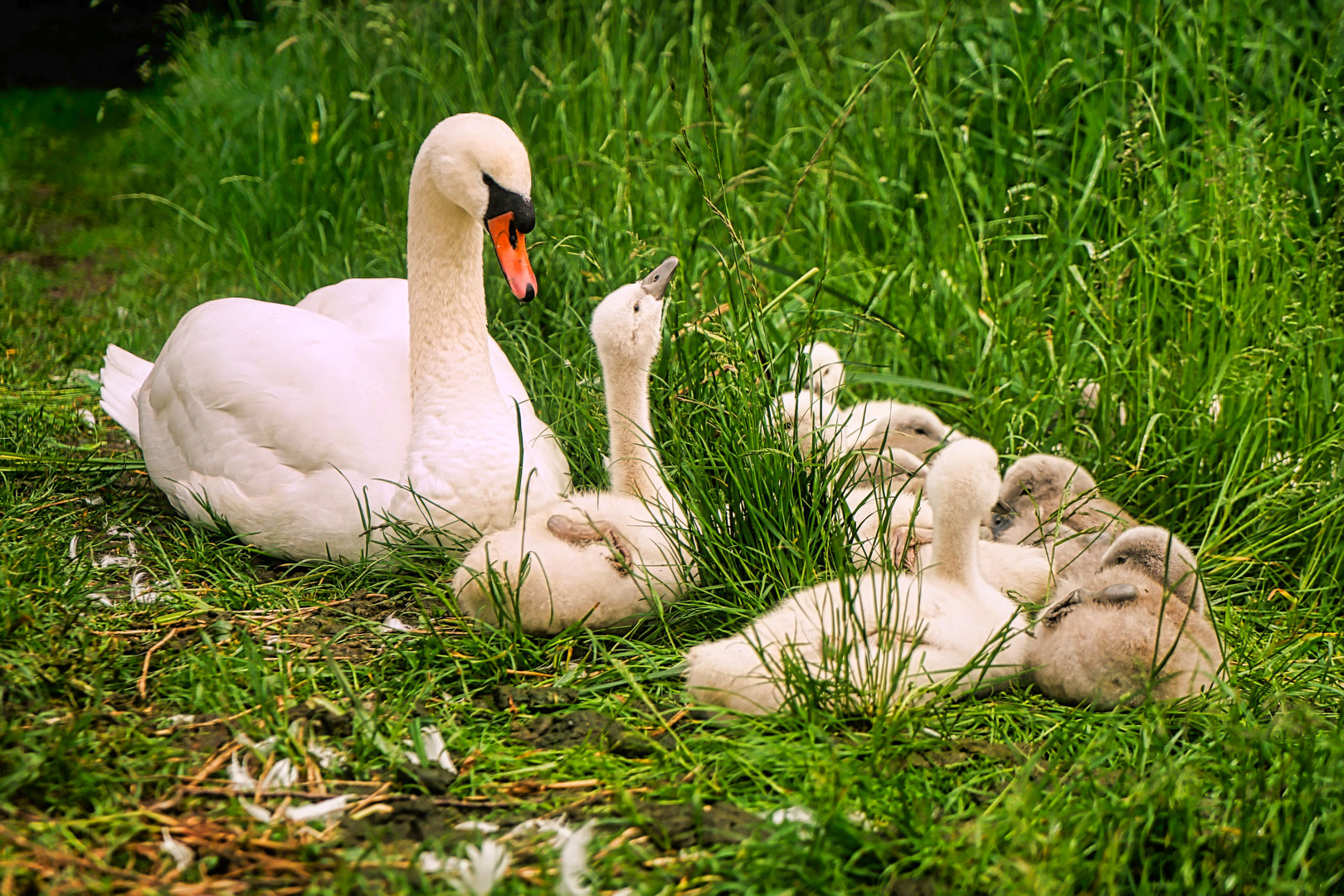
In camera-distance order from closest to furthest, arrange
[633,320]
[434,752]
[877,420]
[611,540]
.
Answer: [434,752] < [611,540] < [633,320] < [877,420]

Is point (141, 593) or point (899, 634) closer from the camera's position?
point (899, 634)

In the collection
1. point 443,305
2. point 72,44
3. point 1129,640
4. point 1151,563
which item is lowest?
point 1129,640

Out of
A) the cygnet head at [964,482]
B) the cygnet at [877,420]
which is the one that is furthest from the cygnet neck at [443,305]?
the cygnet head at [964,482]

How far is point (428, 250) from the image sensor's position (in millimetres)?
3707

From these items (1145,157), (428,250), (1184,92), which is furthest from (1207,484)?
(428,250)

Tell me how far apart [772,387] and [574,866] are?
1.86 meters

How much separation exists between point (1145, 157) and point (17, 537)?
175 inches

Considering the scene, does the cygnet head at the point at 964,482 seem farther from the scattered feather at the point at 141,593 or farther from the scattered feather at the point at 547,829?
the scattered feather at the point at 141,593

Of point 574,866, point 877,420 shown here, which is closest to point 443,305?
point 877,420

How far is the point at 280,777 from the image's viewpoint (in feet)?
8.04

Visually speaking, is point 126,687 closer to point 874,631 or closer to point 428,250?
point 428,250

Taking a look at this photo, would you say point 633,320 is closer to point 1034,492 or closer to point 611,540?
point 611,540

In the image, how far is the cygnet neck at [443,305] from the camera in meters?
3.59

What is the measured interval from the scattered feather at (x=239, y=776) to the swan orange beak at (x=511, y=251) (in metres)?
1.64
